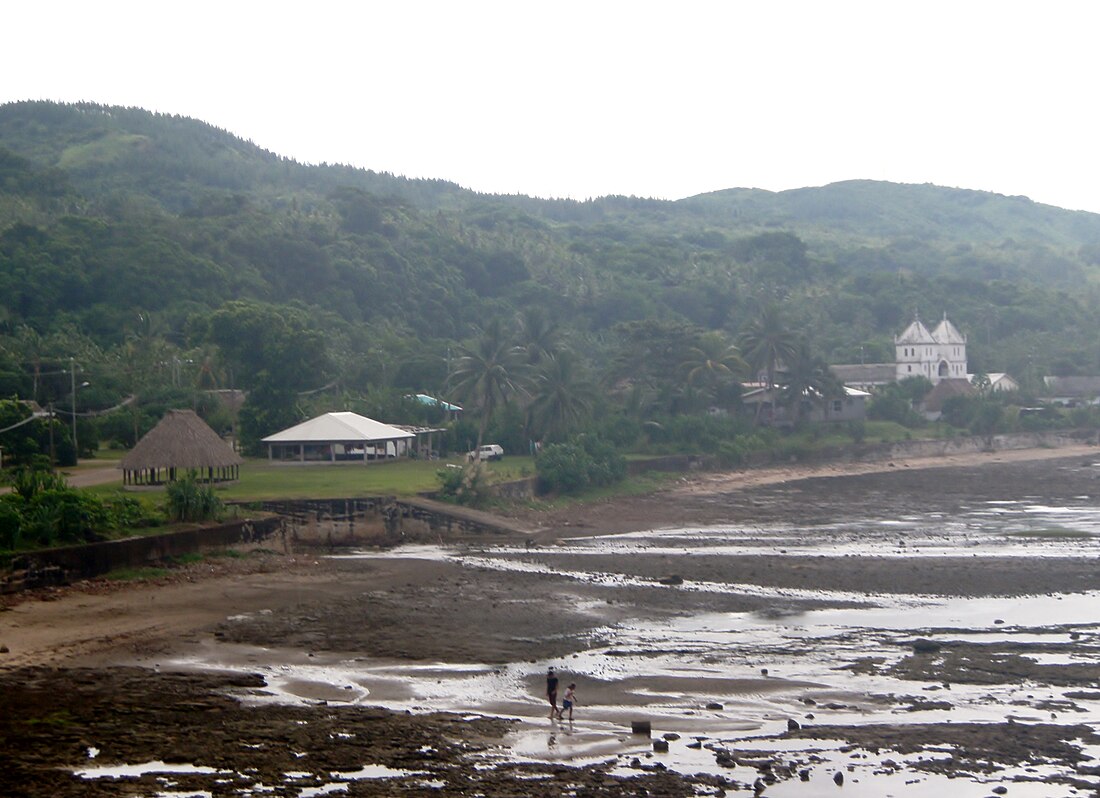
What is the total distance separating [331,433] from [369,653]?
92.9ft

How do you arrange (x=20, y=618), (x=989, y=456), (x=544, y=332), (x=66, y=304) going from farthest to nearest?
(x=66, y=304) → (x=989, y=456) → (x=544, y=332) → (x=20, y=618)

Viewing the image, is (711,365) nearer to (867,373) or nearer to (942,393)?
(942,393)

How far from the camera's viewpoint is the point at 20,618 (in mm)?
25844

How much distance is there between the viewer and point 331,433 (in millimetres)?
51625

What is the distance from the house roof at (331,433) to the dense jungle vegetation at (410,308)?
443cm

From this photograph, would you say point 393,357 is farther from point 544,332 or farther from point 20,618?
Result: point 20,618

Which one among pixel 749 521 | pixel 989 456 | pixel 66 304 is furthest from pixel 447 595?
pixel 66 304

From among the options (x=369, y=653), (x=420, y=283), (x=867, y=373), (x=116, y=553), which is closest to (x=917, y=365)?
(x=867, y=373)

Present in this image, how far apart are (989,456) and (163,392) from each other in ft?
149

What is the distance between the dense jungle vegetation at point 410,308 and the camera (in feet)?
194

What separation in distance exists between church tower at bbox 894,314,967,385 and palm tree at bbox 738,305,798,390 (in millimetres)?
23171

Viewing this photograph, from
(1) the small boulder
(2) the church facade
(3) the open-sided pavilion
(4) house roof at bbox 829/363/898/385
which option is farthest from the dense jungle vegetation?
(1) the small boulder

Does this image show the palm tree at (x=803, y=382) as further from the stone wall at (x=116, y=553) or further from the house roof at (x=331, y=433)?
the stone wall at (x=116, y=553)

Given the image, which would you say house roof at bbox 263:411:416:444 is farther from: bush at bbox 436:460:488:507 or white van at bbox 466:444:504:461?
bush at bbox 436:460:488:507
